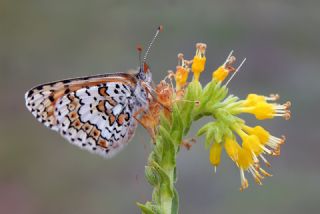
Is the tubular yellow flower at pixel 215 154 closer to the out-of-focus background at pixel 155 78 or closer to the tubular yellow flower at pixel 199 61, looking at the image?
the tubular yellow flower at pixel 199 61

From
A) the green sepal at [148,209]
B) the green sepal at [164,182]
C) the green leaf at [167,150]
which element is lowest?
the green sepal at [148,209]

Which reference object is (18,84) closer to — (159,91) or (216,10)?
(216,10)

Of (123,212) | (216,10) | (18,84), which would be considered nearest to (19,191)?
(123,212)

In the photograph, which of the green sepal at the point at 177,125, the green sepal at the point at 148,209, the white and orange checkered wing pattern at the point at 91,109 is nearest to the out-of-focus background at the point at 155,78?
the white and orange checkered wing pattern at the point at 91,109

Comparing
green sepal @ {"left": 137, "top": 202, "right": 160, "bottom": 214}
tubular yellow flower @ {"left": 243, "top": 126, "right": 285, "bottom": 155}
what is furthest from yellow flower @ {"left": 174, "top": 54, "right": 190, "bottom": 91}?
green sepal @ {"left": 137, "top": 202, "right": 160, "bottom": 214}

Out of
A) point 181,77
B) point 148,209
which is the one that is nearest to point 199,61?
point 181,77

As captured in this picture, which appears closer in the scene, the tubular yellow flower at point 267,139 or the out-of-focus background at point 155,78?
the tubular yellow flower at point 267,139
